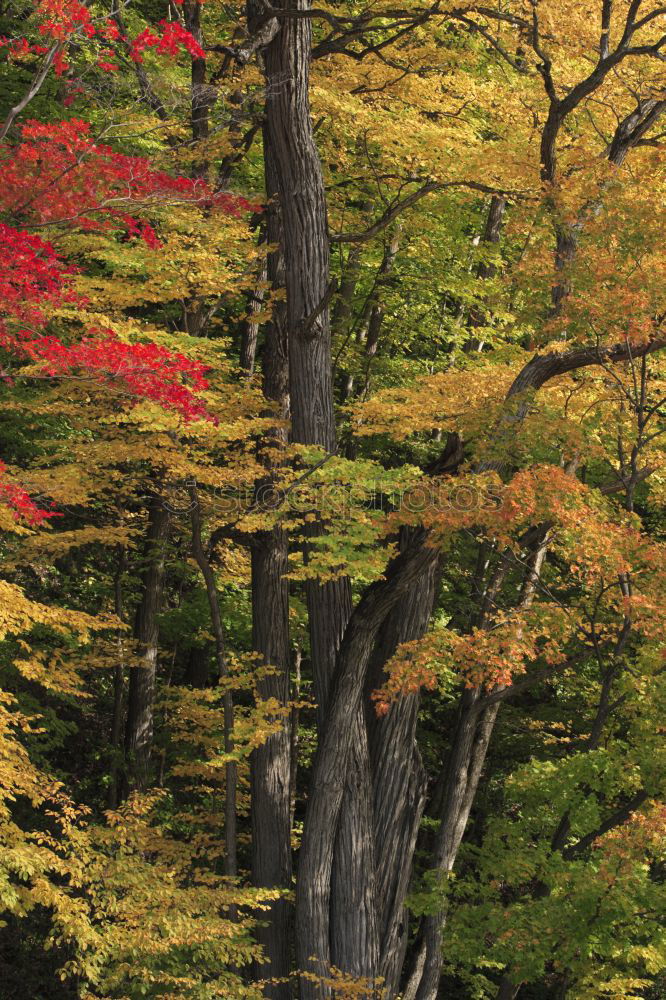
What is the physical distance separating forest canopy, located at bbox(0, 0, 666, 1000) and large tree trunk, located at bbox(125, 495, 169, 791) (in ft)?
0.18

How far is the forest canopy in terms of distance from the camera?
23.0ft

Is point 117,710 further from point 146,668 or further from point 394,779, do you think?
point 394,779

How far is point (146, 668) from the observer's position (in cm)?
1087

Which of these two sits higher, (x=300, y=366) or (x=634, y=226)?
(x=634, y=226)

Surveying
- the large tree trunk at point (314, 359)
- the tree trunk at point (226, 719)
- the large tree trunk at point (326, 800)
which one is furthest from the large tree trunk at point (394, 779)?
the tree trunk at point (226, 719)

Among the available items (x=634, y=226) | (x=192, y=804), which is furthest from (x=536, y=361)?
(x=192, y=804)

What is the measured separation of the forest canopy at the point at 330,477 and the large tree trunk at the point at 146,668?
6 centimetres

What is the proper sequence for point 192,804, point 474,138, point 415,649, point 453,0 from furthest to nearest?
point 192,804 → point 474,138 → point 453,0 → point 415,649

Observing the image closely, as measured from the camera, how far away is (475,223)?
13.3 metres

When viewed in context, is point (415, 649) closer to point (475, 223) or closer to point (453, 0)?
point (453, 0)

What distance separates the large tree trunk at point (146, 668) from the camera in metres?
10.7

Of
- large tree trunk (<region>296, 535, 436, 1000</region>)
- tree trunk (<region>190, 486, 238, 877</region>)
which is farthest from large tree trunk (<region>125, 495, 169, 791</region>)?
large tree trunk (<region>296, 535, 436, 1000</region>)

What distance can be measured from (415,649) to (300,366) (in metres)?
2.60

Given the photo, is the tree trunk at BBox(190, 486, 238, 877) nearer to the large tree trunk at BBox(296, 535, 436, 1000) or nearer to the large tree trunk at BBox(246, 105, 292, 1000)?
the large tree trunk at BBox(246, 105, 292, 1000)
